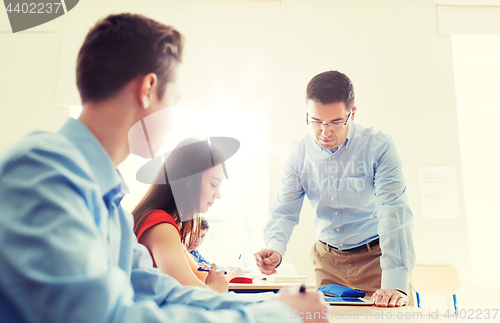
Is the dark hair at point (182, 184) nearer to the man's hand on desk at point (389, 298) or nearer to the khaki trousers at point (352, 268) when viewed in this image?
the man's hand on desk at point (389, 298)

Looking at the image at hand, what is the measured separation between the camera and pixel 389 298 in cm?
85

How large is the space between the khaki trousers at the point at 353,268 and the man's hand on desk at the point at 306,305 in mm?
977

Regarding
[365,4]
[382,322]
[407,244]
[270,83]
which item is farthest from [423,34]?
[382,322]

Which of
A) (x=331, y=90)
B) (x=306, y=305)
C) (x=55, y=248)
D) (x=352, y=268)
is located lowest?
(x=352, y=268)

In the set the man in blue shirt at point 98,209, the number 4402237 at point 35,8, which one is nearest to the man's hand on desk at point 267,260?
the man in blue shirt at point 98,209

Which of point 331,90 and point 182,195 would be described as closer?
point 182,195

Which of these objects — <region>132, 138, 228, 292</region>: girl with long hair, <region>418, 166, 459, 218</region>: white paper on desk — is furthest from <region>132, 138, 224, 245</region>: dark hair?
<region>418, 166, 459, 218</region>: white paper on desk

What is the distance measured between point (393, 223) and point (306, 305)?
2.68 ft

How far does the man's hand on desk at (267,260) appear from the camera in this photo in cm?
123

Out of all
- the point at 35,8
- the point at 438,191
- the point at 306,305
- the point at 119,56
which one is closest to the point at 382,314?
the point at 306,305

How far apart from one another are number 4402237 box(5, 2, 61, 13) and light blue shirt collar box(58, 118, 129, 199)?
243 cm

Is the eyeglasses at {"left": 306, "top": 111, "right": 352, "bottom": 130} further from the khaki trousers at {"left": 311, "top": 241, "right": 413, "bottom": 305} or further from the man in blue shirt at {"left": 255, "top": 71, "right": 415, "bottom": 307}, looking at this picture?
the khaki trousers at {"left": 311, "top": 241, "right": 413, "bottom": 305}

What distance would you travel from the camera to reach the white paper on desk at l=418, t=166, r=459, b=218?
233cm

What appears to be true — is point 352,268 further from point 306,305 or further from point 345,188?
point 306,305
